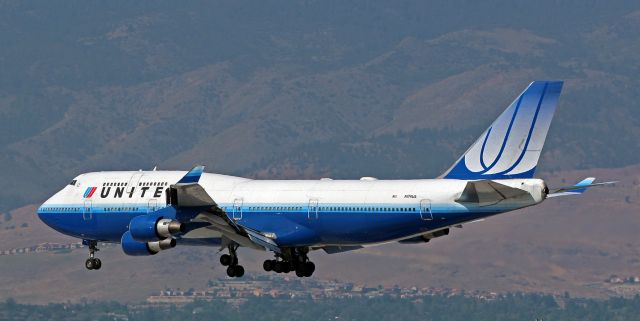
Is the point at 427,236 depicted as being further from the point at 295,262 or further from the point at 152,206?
the point at 152,206

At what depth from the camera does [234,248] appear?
9706 centimetres

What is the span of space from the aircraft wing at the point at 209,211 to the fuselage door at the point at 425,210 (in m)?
9.31

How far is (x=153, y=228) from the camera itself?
91.0 metres

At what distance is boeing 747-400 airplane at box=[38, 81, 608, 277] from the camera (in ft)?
290

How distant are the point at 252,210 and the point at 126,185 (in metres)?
8.32

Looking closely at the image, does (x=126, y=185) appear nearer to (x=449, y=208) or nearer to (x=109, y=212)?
(x=109, y=212)

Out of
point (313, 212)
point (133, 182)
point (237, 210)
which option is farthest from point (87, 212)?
point (313, 212)

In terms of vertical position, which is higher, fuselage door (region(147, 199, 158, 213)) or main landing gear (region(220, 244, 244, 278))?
fuselage door (region(147, 199, 158, 213))

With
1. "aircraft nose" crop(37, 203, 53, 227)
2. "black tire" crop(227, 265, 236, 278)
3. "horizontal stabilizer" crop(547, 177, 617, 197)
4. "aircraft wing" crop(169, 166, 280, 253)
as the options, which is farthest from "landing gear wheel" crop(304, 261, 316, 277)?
"aircraft nose" crop(37, 203, 53, 227)

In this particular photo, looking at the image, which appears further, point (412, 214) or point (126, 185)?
point (126, 185)

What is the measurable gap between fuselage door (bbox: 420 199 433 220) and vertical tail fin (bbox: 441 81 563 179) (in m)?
3.17

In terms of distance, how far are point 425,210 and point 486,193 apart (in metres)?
4.35

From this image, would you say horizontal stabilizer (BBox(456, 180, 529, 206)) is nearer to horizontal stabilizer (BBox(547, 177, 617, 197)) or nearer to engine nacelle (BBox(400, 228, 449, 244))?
horizontal stabilizer (BBox(547, 177, 617, 197))

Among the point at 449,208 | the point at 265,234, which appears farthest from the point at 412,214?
the point at 265,234
